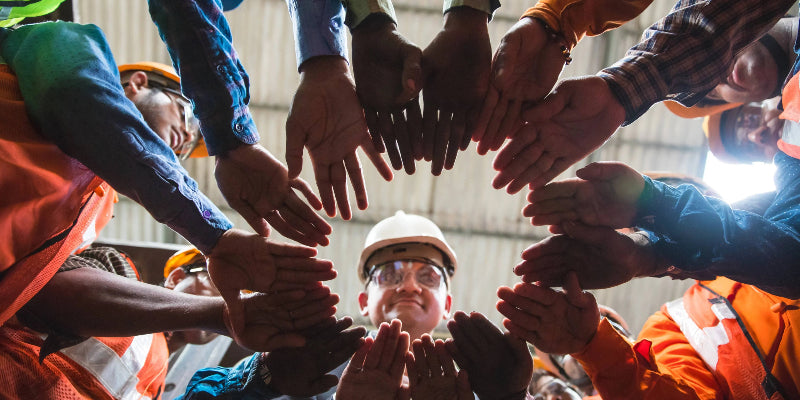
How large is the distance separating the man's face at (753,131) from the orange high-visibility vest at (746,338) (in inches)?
72.1

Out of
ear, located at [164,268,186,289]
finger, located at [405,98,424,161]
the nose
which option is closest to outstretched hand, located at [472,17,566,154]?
finger, located at [405,98,424,161]

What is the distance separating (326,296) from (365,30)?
1417mm

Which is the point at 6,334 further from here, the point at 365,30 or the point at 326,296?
the point at 365,30

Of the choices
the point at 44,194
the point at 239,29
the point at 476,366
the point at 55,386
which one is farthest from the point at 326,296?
the point at 239,29

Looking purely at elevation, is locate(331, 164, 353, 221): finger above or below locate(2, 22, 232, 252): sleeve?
below

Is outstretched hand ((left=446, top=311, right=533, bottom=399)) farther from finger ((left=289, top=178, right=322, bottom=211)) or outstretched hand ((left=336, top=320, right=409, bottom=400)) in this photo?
finger ((left=289, top=178, right=322, bottom=211))

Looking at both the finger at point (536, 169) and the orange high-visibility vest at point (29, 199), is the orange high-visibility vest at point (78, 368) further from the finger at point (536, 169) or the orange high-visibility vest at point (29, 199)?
the finger at point (536, 169)

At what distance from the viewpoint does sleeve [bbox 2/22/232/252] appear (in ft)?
6.93

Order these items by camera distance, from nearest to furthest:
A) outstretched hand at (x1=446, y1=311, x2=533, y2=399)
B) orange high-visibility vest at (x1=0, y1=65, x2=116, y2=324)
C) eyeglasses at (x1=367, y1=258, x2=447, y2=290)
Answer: orange high-visibility vest at (x1=0, y1=65, x2=116, y2=324), outstretched hand at (x1=446, y1=311, x2=533, y2=399), eyeglasses at (x1=367, y1=258, x2=447, y2=290)

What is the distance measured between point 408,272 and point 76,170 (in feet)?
8.27

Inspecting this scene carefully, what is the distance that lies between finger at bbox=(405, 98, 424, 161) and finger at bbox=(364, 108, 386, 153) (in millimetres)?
156

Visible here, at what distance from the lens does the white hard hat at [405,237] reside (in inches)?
174

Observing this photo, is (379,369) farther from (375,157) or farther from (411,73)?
(411,73)

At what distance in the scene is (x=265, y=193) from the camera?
2.67m
